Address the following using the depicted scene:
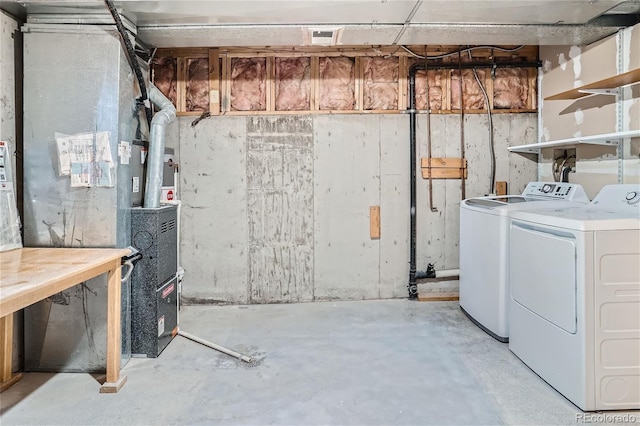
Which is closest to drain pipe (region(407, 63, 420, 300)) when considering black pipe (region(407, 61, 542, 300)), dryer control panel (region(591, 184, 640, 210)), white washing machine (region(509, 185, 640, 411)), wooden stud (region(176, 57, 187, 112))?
black pipe (region(407, 61, 542, 300))

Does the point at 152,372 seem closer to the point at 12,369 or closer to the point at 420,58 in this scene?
the point at 12,369

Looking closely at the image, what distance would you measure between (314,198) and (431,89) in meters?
1.66

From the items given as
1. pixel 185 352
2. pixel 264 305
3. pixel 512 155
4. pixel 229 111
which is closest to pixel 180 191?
pixel 229 111

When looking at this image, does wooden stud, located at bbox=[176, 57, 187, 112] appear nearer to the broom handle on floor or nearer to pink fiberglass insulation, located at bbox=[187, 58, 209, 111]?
pink fiberglass insulation, located at bbox=[187, 58, 209, 111]

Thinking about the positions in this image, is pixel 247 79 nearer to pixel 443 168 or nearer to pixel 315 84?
pixel 315 84

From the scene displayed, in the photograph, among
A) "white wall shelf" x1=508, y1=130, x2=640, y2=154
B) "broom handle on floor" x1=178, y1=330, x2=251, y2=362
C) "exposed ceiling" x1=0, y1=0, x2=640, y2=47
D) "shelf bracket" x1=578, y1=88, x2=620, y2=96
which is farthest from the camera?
"shelf bracket" x1=578, y1=88, x2=620, y2=96

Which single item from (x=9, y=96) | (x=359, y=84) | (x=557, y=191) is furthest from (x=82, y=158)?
(x=557, y=191)

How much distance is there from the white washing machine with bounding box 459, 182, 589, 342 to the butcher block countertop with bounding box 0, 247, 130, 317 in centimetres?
259

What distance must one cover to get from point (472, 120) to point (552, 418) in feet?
9.21

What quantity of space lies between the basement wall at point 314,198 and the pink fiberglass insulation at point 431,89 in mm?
149

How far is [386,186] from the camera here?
3834 mm

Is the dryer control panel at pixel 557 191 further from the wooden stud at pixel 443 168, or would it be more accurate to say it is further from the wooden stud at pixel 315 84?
the wooden stud at pixel 315 84

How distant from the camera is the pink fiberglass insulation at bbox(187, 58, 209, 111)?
148 inches

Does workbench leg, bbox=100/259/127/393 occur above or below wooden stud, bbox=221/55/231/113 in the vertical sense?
below
